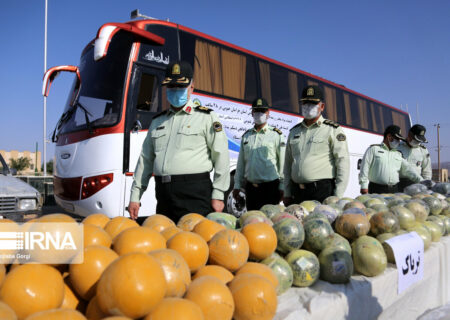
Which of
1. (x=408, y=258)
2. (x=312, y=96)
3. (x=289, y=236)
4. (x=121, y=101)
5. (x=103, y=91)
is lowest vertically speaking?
(x=408, y=258)

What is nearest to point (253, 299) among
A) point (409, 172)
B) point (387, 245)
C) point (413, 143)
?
point (387, 245)

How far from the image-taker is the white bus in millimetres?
4996

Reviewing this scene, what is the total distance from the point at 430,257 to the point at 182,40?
5.10m

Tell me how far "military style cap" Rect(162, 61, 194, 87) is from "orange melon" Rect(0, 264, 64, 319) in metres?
2.29

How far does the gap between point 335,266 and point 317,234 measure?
22 cm

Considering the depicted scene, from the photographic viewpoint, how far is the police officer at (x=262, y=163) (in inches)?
193

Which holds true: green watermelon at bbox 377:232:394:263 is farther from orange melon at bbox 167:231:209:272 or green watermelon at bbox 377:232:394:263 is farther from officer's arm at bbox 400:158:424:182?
officer's arm at bbox 400:158:424:182

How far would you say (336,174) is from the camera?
157 inches

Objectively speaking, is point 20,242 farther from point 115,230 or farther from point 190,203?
point 190,203

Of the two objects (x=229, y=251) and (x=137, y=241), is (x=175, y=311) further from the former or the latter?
(x=229, y=251)

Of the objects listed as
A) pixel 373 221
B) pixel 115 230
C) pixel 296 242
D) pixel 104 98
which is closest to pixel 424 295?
pixel 373 221

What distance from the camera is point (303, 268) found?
70.8 inches

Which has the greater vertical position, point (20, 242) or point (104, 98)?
point (104, 98)

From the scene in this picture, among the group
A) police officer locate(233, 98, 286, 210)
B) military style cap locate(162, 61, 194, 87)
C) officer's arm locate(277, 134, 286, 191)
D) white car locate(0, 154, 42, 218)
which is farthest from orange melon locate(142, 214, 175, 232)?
white car locate(0, 154, 42, 218)
